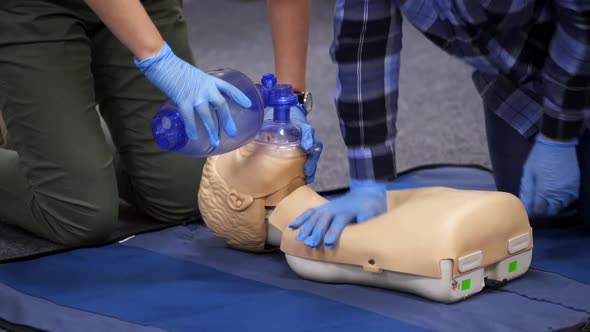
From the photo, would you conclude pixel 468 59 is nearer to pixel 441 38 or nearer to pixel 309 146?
pixel 441 38

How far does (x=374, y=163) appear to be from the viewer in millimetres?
1276

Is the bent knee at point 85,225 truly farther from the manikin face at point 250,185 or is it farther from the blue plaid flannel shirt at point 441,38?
the blue plaid flannel shirt at point 441,38

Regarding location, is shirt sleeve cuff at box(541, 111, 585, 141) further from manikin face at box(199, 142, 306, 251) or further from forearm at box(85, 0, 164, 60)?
forearm at box(85, 0, 164, 60)

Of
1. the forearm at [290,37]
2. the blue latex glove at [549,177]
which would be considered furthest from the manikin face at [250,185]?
the blue latex glove at [549,177]

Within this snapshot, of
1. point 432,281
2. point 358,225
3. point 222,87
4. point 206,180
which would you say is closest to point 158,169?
point 206,180

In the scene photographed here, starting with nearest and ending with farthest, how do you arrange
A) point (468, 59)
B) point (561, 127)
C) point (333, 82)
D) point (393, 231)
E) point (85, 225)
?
point (393, 231)
point (561, 127)
point (468, 59)
point (85, 225)
point (333, 82)

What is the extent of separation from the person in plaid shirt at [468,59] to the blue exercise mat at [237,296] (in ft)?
0.31

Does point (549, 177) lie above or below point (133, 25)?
below

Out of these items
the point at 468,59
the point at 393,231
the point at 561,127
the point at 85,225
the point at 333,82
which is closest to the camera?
the point at 393,231

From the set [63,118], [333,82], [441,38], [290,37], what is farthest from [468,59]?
[333,82]

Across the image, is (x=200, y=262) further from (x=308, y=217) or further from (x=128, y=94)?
(x=128, y=94)

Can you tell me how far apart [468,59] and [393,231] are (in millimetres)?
360

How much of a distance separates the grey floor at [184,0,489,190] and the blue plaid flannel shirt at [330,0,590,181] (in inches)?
24.3

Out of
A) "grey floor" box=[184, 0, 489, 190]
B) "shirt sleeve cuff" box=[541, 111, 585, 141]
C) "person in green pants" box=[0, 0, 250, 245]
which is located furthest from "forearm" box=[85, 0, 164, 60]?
"grey floor" box=[184, 0, 489, 190]
